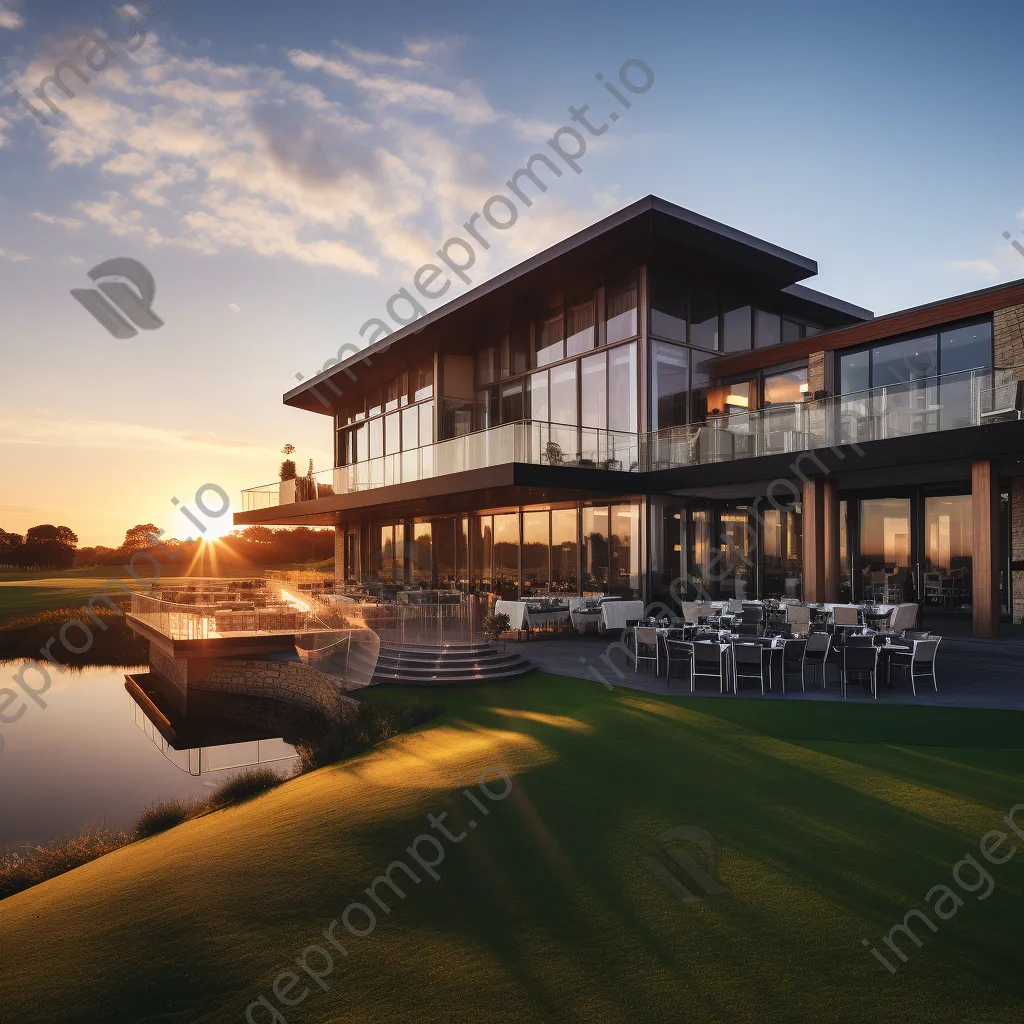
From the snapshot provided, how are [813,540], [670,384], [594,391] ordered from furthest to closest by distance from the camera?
[594,391]
[670,384]
[813,540]

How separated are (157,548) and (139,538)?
2.00 metres

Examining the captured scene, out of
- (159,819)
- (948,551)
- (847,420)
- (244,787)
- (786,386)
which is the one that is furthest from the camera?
(786,386)

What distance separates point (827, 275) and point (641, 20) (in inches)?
439

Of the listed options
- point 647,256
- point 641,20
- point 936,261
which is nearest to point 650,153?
point 641,20

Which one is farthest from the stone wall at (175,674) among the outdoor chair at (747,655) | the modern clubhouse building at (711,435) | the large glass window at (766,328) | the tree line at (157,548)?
the tree line at (157,548)

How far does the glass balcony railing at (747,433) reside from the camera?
43.8 ft

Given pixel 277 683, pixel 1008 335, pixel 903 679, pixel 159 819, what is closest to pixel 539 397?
pixel 277 683

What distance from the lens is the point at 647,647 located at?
13164mm

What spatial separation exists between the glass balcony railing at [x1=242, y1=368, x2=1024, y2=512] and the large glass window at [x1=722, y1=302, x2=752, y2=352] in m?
3.70

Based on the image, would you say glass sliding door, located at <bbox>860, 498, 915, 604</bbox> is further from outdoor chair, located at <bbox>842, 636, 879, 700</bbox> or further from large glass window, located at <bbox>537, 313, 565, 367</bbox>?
large glass window, located at <bbox>537, 313, 565, 367</bbox>

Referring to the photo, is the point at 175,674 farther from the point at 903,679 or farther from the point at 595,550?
the point at 903,679

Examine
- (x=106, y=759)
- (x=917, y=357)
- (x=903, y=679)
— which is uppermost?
(x=917, y=357)

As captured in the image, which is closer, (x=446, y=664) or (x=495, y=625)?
(x=446, y=664)

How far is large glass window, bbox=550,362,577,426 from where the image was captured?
21.1 metres
